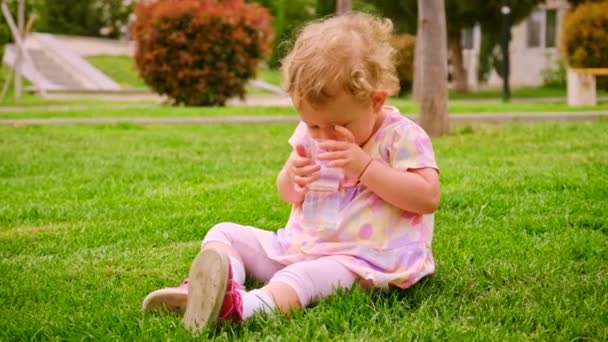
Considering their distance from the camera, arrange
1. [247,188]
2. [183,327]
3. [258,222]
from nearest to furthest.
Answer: [183,327], [258,222], [247,188]

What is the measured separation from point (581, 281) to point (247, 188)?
2.66 metres

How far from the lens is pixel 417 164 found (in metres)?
2.87

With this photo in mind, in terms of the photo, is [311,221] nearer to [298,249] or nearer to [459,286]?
[298,249]

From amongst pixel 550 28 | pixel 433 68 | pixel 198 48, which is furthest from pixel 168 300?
pixel 550 28

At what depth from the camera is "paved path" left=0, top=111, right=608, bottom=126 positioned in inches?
418

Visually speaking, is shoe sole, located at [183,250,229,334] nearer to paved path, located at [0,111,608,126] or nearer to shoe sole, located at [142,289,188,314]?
shoe sole, located at [142,289,188,314]

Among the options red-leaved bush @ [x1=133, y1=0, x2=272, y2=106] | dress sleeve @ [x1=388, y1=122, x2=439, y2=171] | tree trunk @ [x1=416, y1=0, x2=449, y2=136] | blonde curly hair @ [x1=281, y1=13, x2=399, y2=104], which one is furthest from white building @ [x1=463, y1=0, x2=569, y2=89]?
blonde curly hair @ [x1=281, y1=13, x2=399, y2=104]

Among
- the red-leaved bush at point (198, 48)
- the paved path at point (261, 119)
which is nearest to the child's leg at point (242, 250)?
the paved path at point (261, 119)

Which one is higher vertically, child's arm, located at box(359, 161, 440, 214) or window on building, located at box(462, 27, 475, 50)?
child's arm, located at box(359, 161, 440, 214)

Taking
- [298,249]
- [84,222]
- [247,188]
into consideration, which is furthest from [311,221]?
[247,188]

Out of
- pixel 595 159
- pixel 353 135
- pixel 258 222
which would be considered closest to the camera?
pixel 353 135

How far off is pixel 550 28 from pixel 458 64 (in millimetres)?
5906

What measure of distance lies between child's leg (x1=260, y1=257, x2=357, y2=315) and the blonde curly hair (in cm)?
50

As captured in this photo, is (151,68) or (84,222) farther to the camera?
(151,68)
